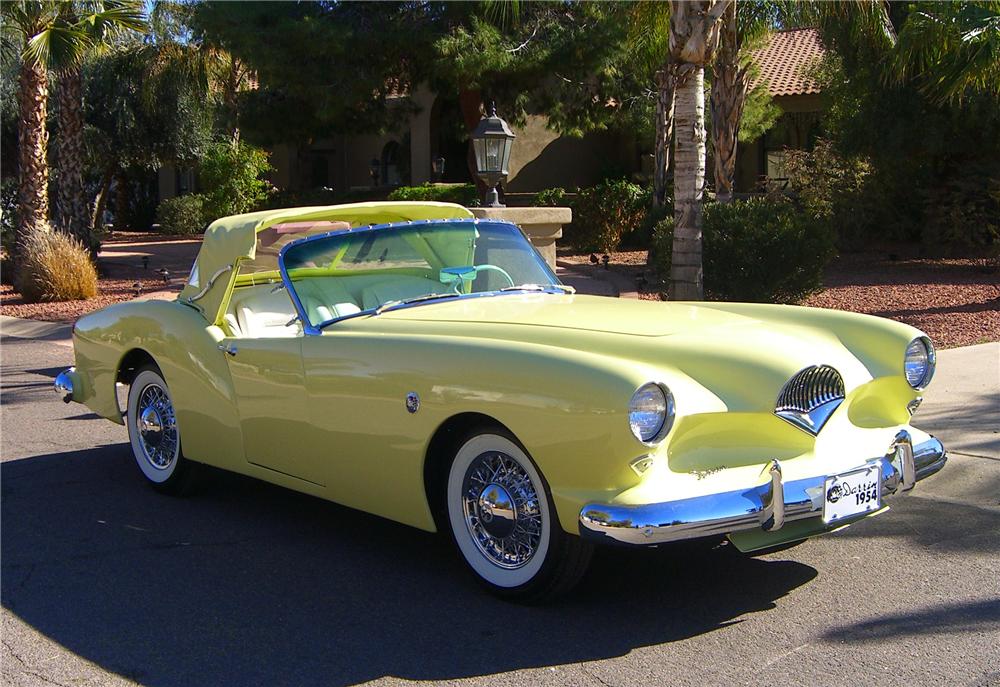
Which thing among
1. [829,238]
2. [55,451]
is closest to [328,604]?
[55,451]

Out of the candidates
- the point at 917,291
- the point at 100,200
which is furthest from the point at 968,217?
the point at 100,200

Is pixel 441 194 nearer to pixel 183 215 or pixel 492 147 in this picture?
pixel 183 215

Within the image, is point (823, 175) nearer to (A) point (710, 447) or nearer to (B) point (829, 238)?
(B) point (829, 238)

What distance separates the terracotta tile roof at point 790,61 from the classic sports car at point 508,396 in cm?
2089

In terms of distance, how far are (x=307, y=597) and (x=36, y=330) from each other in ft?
38.1

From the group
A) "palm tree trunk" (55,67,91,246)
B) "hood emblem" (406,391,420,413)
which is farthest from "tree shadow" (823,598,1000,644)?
"palm tree trunk" (55,67,91,246)

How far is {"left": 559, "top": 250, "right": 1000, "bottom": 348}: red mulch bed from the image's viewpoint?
38.5 feet

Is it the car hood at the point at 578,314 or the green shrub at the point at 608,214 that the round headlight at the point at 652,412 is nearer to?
the car hood at the point at 578,314

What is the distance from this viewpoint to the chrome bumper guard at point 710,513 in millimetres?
3760

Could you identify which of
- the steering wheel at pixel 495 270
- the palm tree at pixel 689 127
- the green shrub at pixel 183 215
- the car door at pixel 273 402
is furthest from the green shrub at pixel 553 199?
the car door at pixel 273 402

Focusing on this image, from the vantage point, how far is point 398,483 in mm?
4613

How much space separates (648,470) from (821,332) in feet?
4.52

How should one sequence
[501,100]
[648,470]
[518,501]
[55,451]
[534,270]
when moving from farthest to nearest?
1. [501,100]
2. [55,451]
3. [534,270]
4. [518,501]
5. [648,470]

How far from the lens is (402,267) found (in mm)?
5613
